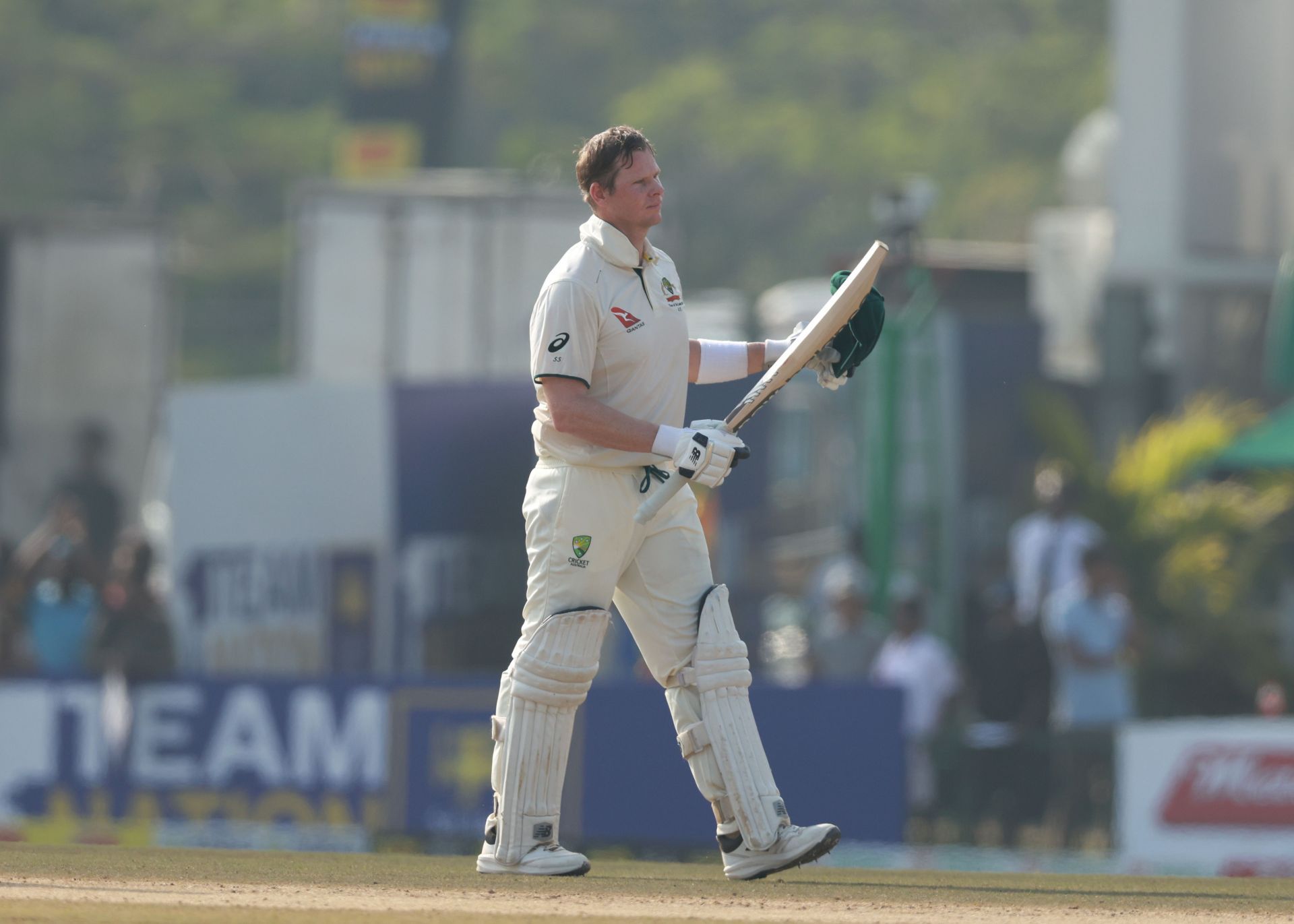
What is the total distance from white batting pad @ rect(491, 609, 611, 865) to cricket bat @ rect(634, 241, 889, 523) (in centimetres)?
42

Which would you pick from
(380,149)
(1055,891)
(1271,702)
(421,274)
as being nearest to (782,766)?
(1271,702)

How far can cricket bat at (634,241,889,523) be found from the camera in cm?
718

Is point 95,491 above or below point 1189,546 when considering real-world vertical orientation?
above

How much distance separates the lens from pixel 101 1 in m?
58.4

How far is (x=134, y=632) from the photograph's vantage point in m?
13.7

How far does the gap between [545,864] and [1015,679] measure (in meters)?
7.23

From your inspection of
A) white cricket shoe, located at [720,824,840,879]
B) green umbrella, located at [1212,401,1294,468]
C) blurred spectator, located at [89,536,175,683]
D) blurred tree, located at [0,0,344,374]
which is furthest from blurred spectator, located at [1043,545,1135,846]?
blurred tree, located at [0,0,344,374]

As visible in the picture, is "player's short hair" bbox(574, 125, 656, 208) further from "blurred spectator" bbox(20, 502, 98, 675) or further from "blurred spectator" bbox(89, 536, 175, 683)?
"blurred spectator" bbox(20, 502, 98, 675)

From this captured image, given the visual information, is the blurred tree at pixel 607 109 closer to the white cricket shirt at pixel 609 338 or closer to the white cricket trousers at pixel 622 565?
the white cricket shirt at pixel 609 338

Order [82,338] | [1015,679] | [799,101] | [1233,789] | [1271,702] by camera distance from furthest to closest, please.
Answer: [799,101]
[82,338]
[1015,679]
[1271,702]
[1233,789]

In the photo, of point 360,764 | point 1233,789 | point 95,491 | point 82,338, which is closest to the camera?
point 1233,789

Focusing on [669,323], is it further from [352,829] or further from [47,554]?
[47,554]

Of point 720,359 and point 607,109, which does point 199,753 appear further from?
point 607,109

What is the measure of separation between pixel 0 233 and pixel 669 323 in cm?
1394
